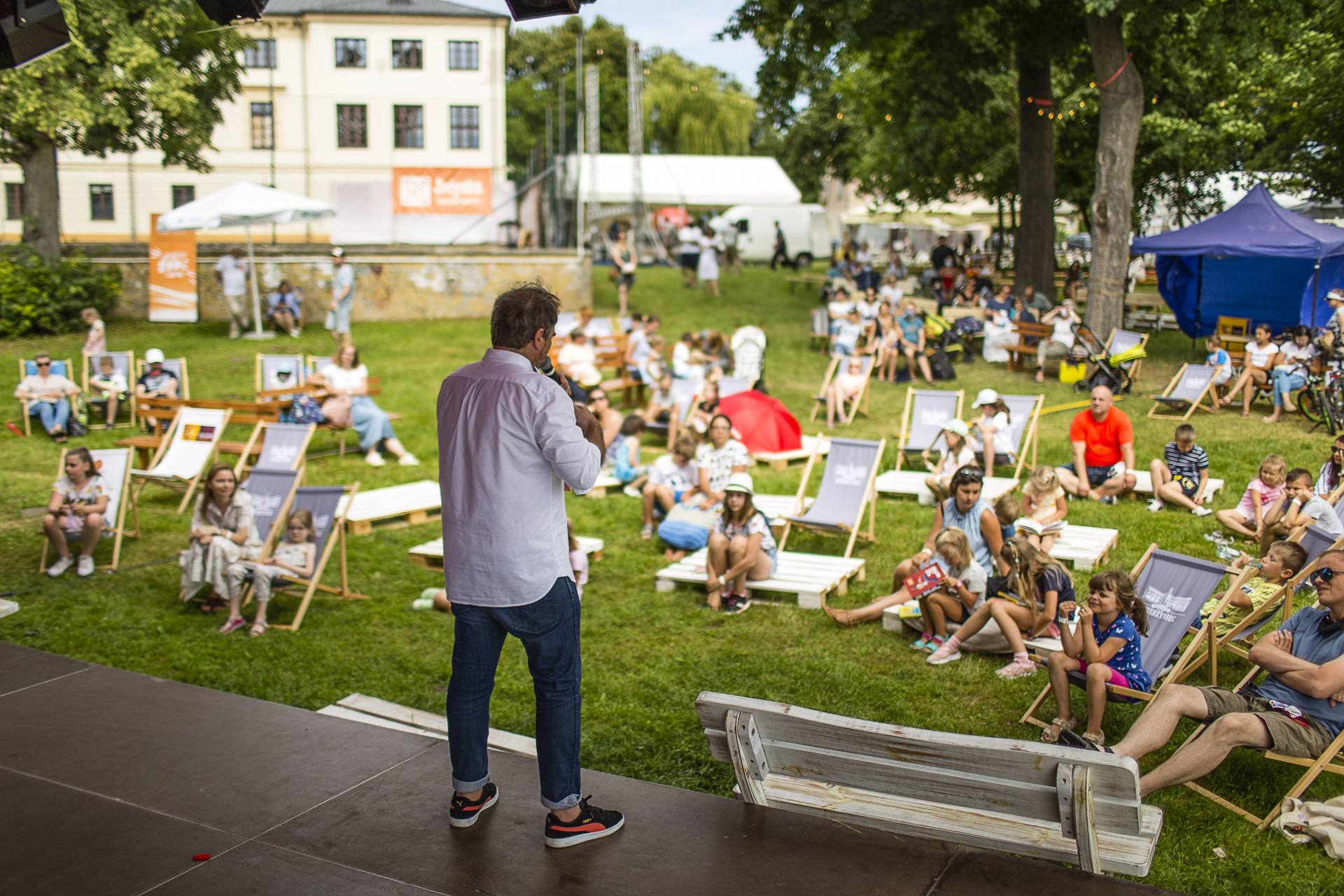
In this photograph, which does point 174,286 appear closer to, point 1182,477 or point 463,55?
point 1182,477

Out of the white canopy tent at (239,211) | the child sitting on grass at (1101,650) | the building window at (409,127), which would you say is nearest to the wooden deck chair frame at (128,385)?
the white canopy tent at (239,211)

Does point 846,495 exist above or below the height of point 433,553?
above

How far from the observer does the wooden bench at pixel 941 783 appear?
3.07 meters

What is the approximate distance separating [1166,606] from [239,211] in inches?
627

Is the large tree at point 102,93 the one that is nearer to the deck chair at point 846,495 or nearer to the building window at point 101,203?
the deck chair at point 846,495

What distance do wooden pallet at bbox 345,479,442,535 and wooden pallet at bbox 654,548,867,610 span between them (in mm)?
2431

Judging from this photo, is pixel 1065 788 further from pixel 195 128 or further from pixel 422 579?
pixel 195 128

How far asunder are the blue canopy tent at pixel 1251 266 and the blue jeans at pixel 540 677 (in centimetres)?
1433

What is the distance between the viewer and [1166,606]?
5.77 m

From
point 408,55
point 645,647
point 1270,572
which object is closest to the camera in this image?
point 1270,572

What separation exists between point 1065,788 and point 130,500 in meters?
8.41

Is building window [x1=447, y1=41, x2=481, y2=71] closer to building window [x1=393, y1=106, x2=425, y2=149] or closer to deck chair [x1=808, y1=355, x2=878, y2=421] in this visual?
building window [x1=393, y1=106, x2=425, y2=149]

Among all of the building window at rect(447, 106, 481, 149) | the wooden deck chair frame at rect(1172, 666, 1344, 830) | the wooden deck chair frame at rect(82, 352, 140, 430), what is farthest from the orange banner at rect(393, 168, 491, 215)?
the wooden deck chair frame at rect(1172, 666, 1344, 830)

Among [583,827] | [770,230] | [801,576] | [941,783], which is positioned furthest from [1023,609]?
[770,230]
